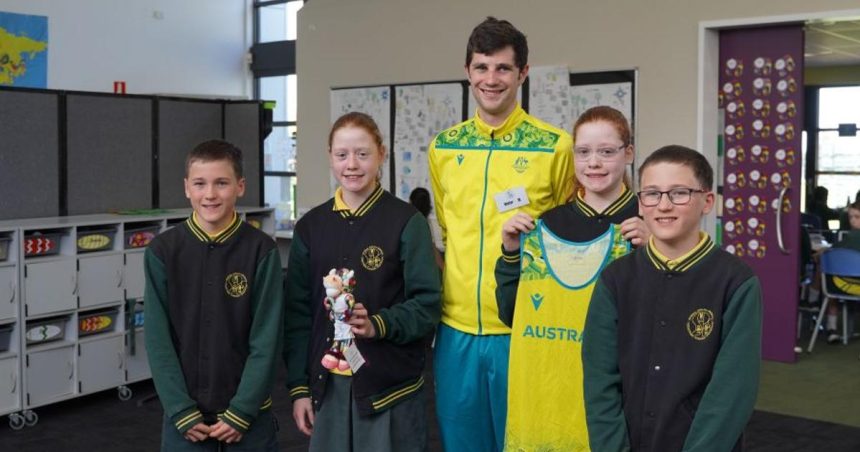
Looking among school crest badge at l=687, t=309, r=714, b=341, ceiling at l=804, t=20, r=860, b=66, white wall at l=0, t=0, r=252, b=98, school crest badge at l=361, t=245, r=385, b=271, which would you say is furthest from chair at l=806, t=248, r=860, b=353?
white wall at l=0, t=0, r=252, b=98

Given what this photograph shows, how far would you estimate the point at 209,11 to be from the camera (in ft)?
38.3

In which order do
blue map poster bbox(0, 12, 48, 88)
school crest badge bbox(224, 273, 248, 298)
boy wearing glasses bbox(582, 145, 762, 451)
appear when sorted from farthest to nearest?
blue map poster bbox(0, 12, 48, 88), school crest badge bbox(224, 273, 248, 298), boy wearing glasses bbox(582, 145, 762, 451)

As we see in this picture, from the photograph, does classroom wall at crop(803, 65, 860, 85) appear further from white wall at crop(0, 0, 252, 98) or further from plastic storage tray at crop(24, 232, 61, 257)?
plastic storage tray at crop(24, 232, 61, 257)

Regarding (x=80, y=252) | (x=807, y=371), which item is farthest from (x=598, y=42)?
(x=80, y=252)

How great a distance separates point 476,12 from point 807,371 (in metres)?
3.37

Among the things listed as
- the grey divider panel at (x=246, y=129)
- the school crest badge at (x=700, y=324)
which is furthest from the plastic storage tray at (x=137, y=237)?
the school crest badge at (x=700, y=324)

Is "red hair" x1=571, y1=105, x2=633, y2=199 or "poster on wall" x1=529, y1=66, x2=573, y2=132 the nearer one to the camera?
"red hair" x1=571, y1=105, x2=633, y2=199

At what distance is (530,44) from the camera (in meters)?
6.64

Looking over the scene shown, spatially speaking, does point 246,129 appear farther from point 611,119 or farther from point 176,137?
point 611,119

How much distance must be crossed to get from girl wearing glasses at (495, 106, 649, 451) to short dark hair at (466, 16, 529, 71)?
29 cm

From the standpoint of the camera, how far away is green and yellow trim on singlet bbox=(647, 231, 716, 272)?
1.98 meters

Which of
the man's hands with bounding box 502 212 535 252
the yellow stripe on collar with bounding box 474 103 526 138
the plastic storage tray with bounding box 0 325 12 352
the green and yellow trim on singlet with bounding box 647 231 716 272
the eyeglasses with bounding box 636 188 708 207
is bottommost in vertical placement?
the plastic storage tray with bounding box 0 325 12 352

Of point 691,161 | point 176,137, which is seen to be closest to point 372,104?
point 176,137

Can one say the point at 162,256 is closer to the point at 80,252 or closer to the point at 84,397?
the point at 80,252
